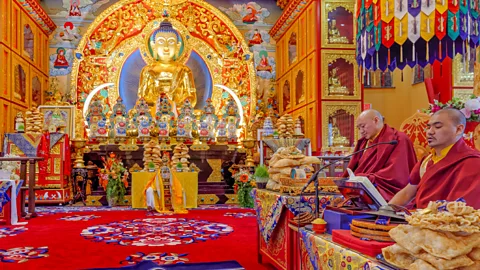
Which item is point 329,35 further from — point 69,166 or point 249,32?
point 69,166

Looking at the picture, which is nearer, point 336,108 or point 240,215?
point 240,215

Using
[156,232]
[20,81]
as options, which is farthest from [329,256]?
[20,81]

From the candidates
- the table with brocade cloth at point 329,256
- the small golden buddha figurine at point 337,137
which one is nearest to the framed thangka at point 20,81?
the small golden buddha figurine at point 337,137

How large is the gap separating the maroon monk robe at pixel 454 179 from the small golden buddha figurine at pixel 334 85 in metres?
6.70

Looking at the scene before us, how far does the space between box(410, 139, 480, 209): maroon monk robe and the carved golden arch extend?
31.9 ft

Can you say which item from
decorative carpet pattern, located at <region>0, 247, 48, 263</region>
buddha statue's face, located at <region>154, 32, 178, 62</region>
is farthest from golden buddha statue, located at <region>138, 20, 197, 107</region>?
decorative carpet pattern, located at <region>0, 247, 48, 263</region>

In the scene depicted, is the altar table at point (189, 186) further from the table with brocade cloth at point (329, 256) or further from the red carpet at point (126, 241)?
the table with brocade cloth at point (329, 256)

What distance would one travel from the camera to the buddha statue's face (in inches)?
479

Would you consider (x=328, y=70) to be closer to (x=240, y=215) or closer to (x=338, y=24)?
(x=338, y=24)

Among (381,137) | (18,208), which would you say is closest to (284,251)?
(381,137)

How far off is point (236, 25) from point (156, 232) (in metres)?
8.25

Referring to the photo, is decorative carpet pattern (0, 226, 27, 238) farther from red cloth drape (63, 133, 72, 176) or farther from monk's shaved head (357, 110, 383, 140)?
monk's shaved head (357, 110, 383, 140)

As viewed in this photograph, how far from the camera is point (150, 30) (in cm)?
1246

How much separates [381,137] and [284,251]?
102cm
